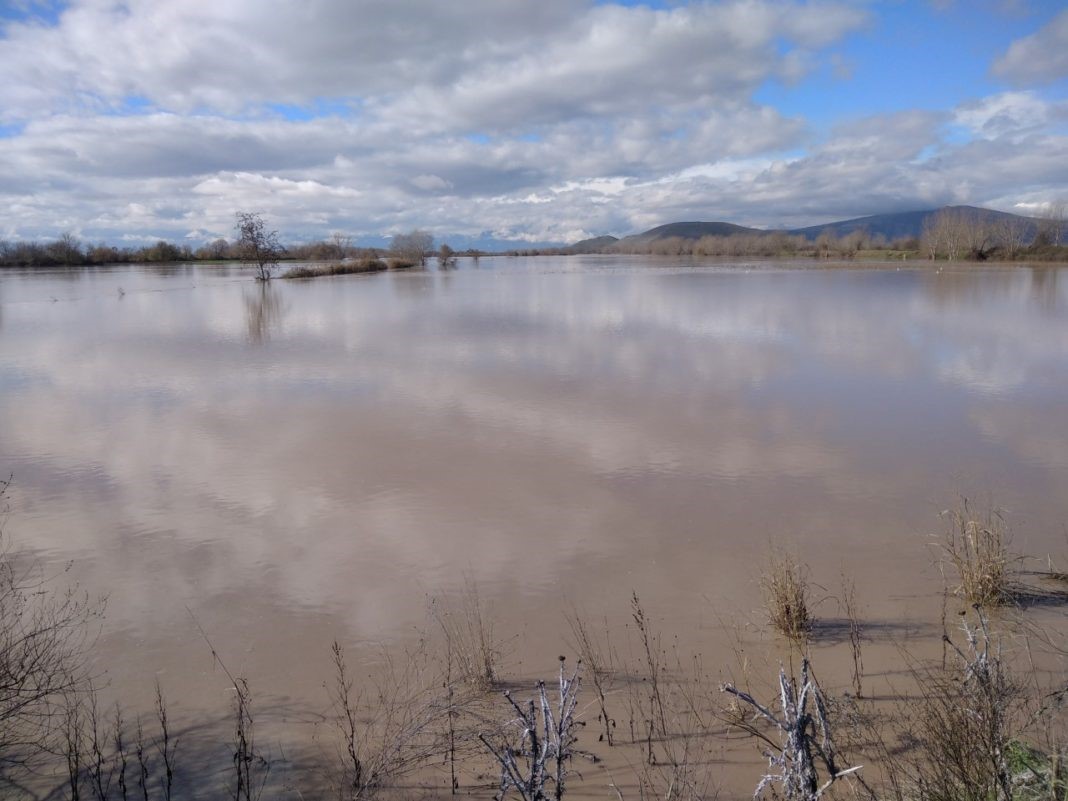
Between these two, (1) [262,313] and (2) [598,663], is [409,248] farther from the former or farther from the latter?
(2) [598,663]

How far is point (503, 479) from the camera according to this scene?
7.46m

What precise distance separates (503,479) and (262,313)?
20.2 metres

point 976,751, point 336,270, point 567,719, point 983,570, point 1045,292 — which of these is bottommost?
point 983,570

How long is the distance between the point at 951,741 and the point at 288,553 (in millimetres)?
4965

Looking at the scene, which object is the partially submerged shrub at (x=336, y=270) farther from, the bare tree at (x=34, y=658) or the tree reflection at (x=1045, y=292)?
the bare tree at (x=34, y=658)

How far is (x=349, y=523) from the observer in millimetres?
6477

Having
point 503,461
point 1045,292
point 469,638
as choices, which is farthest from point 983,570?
point 1045,292

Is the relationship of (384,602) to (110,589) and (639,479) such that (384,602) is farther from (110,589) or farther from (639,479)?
(639,479)

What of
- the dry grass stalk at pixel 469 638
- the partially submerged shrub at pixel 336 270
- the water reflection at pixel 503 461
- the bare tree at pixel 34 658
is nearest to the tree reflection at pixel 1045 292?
the water reflection at pixel 503 461

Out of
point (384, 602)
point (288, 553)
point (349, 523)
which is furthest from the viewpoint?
point (349, 523)

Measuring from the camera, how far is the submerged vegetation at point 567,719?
126 inches

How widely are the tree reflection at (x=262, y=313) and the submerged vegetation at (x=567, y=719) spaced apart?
49.0 ft

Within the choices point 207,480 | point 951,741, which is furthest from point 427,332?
point 951,741

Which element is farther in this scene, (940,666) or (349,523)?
(349,523)
